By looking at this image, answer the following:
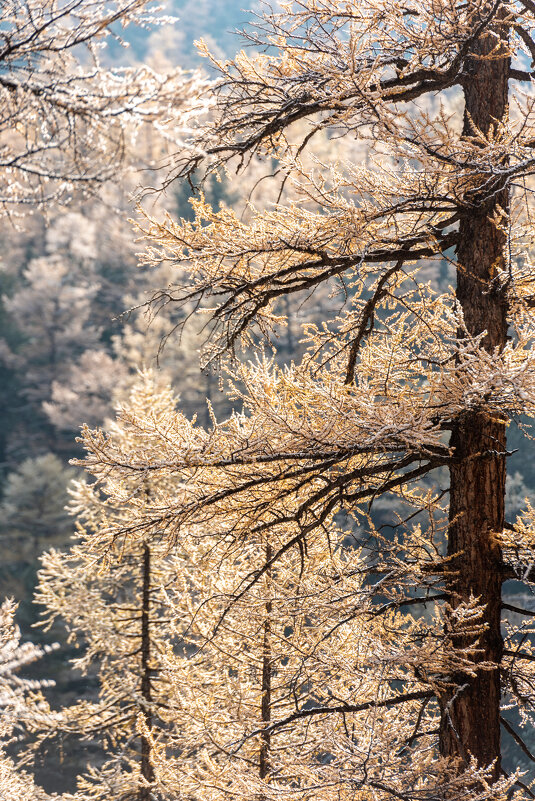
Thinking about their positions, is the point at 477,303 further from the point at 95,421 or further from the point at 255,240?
the point at 95,421

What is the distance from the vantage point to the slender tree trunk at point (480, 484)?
3484mm

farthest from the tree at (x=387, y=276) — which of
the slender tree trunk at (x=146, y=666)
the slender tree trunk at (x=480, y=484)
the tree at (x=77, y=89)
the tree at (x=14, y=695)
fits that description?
the slender tree trunk at (x=146, y=666)

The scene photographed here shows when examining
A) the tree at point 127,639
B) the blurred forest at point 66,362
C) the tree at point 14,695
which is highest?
the blurred forest at point 66,362

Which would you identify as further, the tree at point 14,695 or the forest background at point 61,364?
the forest background at point 61,364

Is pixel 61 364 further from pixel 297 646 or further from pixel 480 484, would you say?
pixel 480 484

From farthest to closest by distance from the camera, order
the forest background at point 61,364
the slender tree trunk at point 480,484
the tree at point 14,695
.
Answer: the forest background at point 61,364 → the slender tree trunk at point 480,484 → the tree at point 14,695

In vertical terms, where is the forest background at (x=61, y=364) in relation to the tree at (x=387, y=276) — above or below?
above

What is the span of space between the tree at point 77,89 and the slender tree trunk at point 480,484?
196cm

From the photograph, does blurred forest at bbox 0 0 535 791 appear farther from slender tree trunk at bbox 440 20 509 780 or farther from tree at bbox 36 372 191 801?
slender tree trunk at bbox 440 20 509 780

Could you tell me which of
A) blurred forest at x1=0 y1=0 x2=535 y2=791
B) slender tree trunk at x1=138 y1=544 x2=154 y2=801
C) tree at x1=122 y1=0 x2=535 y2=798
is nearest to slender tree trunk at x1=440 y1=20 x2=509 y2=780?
tree at x1=122 y1=0 x2=535 y2=798

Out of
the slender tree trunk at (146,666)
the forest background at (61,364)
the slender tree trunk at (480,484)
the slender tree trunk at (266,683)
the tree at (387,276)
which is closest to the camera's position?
the tree at (387,276)

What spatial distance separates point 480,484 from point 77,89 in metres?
2.71

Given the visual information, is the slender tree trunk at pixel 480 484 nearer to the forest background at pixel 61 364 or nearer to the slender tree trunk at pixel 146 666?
the slender tree trunk at pixel 146 666

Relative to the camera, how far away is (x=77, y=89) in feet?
6.99
